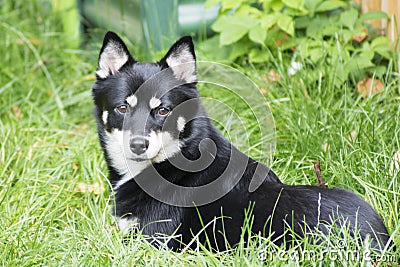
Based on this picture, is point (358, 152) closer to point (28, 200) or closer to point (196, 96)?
point (196, 96)

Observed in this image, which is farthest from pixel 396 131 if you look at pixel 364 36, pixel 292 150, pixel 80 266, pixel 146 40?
pixel 146 40

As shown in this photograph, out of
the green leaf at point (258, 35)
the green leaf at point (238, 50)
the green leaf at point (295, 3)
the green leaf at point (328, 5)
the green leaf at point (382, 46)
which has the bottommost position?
the green leaf at point (238, 50)

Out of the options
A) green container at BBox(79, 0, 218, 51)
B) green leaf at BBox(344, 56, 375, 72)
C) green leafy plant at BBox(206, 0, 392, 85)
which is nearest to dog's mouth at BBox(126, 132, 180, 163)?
green leafy plant at BBox(206, 0, 392, 85)

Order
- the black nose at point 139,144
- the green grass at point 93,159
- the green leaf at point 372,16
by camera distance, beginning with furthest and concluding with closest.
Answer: the green leaf at point 372,16 → the black nose at point 139,144 → the green grass at point 93,159

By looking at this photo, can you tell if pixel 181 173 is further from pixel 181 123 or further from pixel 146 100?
pixel 146 100

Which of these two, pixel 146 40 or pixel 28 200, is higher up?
pixel 146 40

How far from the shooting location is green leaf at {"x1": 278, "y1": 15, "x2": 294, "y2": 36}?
15.5 ft

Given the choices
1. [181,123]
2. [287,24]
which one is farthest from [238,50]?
[181,123]

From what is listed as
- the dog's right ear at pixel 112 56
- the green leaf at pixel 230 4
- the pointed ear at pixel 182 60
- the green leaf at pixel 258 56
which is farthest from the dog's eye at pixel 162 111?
the green leaf at pixel 230 4

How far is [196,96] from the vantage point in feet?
11.4

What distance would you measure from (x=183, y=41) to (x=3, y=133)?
72.3 inches

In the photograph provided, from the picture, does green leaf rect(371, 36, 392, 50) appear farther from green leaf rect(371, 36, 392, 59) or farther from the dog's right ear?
the dog's right ear

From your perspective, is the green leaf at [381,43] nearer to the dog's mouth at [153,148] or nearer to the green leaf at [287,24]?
the green leaf at [287,24]

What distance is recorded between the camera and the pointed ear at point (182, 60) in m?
3.35
